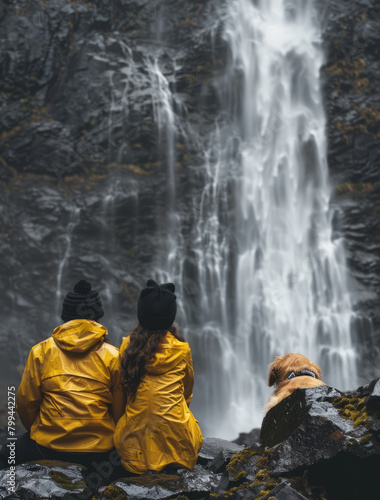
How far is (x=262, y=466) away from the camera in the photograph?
4281mm

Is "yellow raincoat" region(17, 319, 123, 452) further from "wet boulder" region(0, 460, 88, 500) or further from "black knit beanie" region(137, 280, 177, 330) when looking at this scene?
"black knit beanie" region(137, 280, 177, 330)

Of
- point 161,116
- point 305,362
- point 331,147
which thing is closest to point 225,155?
point 161,116

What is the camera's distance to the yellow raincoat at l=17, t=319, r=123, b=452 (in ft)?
13.5

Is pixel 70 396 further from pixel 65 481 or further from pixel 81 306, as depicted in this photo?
pixel 81 306

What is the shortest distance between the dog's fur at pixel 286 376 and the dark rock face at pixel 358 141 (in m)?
13.7

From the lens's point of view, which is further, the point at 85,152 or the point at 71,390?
the point at 85,152

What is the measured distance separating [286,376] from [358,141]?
719 inches

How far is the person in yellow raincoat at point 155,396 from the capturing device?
4.12m

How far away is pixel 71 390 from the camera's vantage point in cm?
412

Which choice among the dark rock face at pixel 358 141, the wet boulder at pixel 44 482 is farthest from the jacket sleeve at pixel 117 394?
the dark rock face at pixel 358 141

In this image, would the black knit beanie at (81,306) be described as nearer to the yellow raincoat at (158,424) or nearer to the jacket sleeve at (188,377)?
the yellow raincoat at (158,424)

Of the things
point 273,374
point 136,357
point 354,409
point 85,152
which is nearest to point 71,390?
point 136,357

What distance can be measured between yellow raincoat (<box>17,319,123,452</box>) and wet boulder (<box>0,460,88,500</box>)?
0.52 ft

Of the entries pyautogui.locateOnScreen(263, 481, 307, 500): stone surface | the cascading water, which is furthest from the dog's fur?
the cascading water
